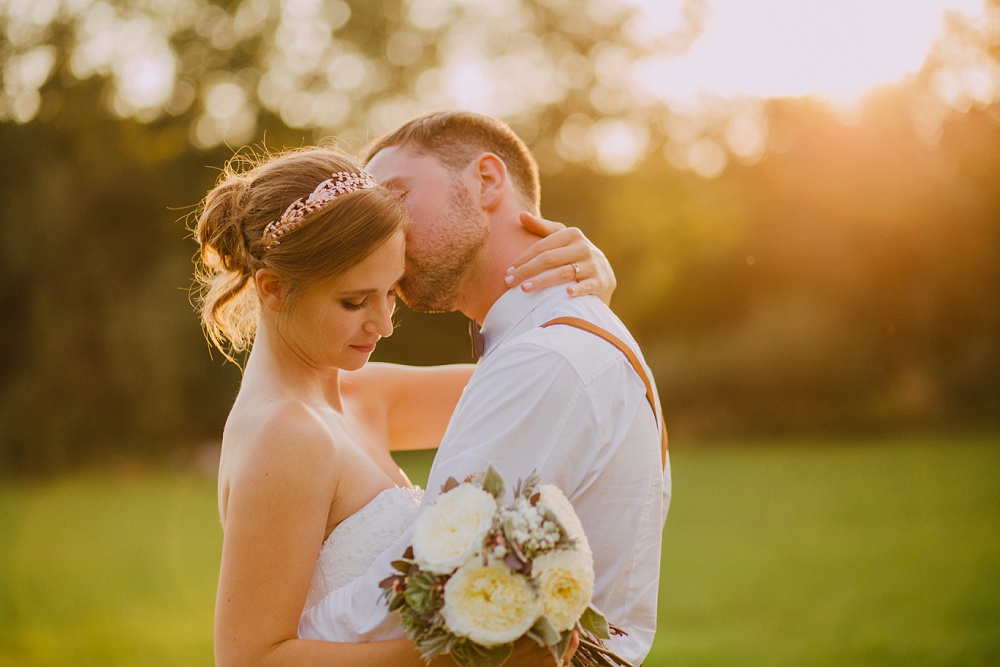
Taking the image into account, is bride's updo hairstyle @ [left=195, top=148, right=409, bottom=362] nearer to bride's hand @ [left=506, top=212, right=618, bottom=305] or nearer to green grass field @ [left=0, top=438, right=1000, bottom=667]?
bride's hand @ [left=506, top=212, right=618, bottom=305]

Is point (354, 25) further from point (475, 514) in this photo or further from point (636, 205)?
point (475, 514)

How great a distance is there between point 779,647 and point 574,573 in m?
7.11

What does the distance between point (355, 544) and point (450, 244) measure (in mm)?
1027

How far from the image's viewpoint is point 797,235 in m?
22.3

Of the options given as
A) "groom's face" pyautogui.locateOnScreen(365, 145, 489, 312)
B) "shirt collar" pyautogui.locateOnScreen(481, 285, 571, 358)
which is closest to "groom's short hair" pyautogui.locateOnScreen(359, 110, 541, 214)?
"groom's face" pyautogui.locateOnScreen(365, 145, 489, 312)

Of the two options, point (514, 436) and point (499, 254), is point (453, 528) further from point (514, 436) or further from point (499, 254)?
point (499, 254)

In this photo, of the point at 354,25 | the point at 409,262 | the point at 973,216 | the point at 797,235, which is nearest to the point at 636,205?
the point at 797,235

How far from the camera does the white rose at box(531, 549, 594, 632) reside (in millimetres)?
2072

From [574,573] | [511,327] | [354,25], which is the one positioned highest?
[354,25]

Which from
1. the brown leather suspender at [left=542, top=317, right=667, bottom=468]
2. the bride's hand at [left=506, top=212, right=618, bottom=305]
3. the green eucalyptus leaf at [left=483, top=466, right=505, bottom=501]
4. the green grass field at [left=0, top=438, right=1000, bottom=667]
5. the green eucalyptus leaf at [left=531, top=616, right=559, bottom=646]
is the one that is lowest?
the green eucalyptus leaf at [left=531, top=616, right=559, bottom=646]

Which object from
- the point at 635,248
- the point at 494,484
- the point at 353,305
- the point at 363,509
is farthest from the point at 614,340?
the point at 635,248

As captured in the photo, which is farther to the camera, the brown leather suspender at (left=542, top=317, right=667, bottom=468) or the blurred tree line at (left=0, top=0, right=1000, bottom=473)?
the blurred tree line at (left=0, top=0, right=1000, bottom=473)

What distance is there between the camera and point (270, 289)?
2.96m

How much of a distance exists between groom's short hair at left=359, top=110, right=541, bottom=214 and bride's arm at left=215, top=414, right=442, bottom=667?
1.15 meters
